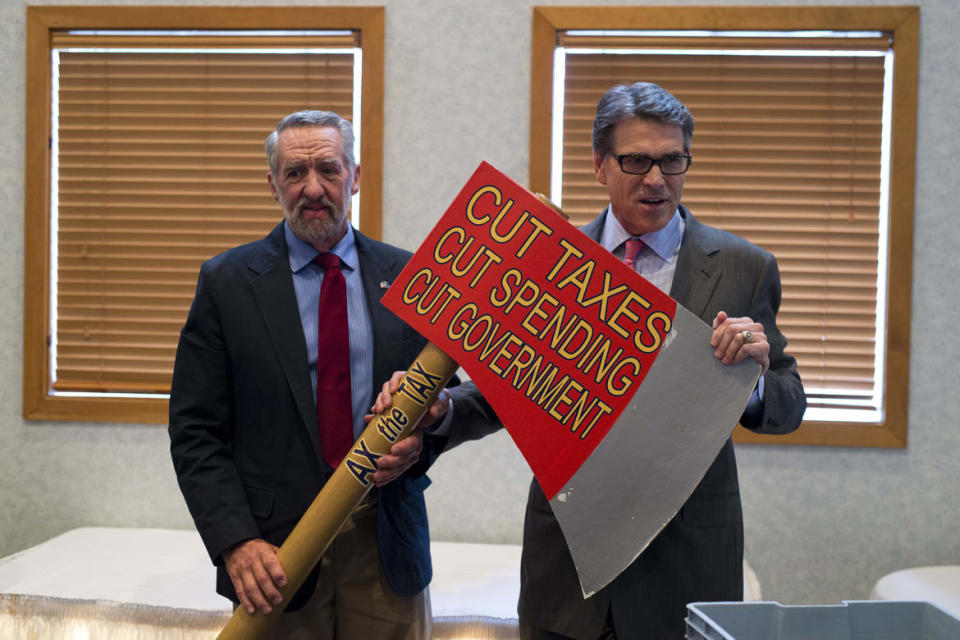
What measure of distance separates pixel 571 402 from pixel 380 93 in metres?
1.99

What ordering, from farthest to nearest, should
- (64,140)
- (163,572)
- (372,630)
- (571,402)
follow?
(64,140), (163,572), (372,630), (571,402)

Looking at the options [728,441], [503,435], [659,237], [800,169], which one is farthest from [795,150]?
[728,441]

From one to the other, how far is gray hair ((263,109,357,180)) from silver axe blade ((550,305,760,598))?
69cm

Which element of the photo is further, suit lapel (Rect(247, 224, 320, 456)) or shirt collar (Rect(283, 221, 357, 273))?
shirt collar (Rect(283, 221, 357, 273))

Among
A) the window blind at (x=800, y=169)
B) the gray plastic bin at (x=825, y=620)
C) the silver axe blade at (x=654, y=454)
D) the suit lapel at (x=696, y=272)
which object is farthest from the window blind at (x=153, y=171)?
the gray plastic bin at (x=825, y=620)

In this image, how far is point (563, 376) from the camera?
3.84 feet

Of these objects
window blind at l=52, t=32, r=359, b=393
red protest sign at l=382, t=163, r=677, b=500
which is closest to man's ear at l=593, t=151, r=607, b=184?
red protest sign at l=382, t=163, r=677, b=500

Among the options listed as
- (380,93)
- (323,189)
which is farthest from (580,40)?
(323,189)

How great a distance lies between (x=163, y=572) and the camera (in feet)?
8.50

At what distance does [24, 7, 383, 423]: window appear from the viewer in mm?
2980

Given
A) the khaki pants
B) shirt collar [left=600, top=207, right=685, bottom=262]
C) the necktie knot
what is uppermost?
shirt collar [left=600, top=207, right=685, bottom=262]

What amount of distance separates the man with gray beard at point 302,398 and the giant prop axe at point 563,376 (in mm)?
178

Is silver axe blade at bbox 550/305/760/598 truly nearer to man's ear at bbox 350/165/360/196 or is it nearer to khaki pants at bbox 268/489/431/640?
khaki pants at bbox 268/489/431/640

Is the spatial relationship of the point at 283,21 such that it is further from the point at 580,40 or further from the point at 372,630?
the point at 372,630
